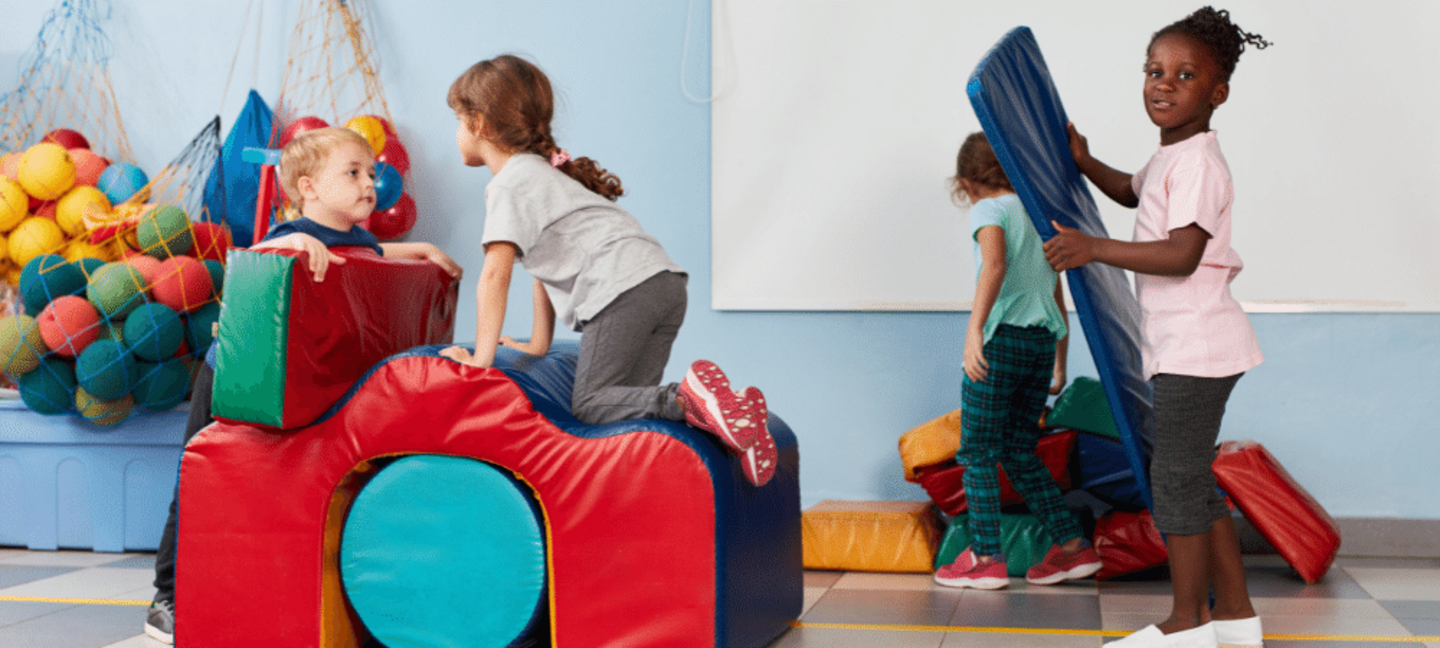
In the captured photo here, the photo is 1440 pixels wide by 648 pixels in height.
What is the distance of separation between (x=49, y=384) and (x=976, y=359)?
2.45 m

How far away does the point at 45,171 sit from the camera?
335 centimetres

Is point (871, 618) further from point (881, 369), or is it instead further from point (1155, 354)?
point (881, 369)

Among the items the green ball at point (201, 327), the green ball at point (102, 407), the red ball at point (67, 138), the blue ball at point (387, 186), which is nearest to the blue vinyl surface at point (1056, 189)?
the blue ball at point (387, 186)

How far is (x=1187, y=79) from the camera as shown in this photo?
2.05 meters

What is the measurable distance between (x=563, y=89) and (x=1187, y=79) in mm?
2152

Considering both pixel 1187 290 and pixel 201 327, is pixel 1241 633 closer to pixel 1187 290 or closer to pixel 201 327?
pixel 1187 290

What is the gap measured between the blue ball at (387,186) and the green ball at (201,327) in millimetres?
541

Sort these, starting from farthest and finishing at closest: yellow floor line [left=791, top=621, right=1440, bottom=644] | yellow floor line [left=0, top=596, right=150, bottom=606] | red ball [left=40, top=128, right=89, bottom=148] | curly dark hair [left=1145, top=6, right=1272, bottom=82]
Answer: red ball [left=40, top=128, right=89, bottom=148] < yellow floor line [left=0, top=596, right=150, bottom=606] < yellow floor line [left=791, top=621, right=1440, bottom=644] < curly dark hair [left=1145, top=6, right=1272, bottom=82]

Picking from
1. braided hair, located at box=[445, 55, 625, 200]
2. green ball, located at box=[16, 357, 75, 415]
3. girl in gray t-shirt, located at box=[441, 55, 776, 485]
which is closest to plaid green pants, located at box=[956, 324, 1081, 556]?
girl in gray t-shirt, located at box=[441, 55, 776, 485]

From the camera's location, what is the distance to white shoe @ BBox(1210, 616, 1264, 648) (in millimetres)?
2131

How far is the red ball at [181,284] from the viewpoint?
10.3 feet

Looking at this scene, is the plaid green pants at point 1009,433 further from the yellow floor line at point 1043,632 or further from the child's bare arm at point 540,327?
the child's bare arm at point 540,327

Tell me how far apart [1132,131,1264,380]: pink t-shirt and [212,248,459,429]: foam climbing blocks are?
1462mm

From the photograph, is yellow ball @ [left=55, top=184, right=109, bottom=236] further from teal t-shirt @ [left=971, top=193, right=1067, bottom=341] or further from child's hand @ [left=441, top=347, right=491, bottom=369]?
teal t-shirt @ [left=971, top=193, right=1067, bottom=341]
